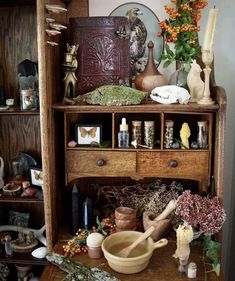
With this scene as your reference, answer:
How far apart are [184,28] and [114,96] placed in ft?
1.48

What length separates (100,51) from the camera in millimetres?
1687

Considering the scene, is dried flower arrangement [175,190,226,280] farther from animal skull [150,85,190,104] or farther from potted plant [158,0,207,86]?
potted plant [158,0,207,86]

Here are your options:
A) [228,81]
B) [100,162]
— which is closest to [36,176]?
[100,162]

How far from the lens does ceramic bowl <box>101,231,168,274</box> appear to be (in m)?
1.36

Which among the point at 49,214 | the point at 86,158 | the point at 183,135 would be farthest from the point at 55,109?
the point at 183,135

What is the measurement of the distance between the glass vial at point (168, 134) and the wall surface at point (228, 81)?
0.51 metres

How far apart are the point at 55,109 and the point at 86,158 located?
0.26 meters

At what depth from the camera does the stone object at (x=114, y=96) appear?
1.53 metres

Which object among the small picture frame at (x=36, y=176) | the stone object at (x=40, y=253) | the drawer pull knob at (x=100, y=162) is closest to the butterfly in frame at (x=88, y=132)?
the drawer pull knob at (x=100, y=162)

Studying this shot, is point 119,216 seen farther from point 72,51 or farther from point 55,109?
point 72,51

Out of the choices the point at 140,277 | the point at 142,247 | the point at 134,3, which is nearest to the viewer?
the point at 140,277

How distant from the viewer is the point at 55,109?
157 cm

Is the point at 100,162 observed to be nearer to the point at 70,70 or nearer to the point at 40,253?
the point at 70,70

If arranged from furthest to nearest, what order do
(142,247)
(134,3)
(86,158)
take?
1. (134,3)
2. (86,158)
3. (142,247)
